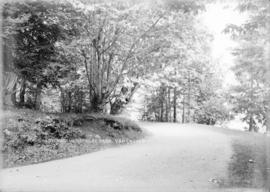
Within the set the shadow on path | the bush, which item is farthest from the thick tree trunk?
the shadow on path

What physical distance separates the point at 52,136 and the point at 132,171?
3.09 metres

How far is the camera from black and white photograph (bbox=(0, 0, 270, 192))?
19.0 ft

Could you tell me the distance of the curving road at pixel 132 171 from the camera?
A: 498 cm

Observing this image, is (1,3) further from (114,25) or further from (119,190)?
(119,190)

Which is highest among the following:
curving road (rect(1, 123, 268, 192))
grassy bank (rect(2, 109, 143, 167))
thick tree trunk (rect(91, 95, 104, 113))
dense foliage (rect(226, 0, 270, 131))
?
dense foliage (rect(226, 0, 270, 131))

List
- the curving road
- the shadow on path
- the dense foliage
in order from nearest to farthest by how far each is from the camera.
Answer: the curving road, the shadow on path, the dense foliage

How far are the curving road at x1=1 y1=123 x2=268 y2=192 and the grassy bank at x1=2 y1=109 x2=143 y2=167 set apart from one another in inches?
19.5

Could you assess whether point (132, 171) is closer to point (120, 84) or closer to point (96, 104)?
point (96, 104)

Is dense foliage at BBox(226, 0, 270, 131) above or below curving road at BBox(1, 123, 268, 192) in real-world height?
above

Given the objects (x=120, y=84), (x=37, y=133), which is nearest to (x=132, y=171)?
(x=37, y=133)

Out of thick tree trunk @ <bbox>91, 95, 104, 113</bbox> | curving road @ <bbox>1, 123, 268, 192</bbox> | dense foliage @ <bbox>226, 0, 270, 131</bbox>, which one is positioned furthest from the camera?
thick tree trunk @ <bbox>91, 95, 104, 113</bbox>

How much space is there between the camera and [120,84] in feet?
39.5

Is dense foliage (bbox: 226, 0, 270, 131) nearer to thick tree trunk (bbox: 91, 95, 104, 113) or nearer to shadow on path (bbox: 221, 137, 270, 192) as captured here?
shadow on path (bbox: 221, 137, 270, 192)

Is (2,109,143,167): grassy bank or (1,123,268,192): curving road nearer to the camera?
(1,123,268,192): curving road
